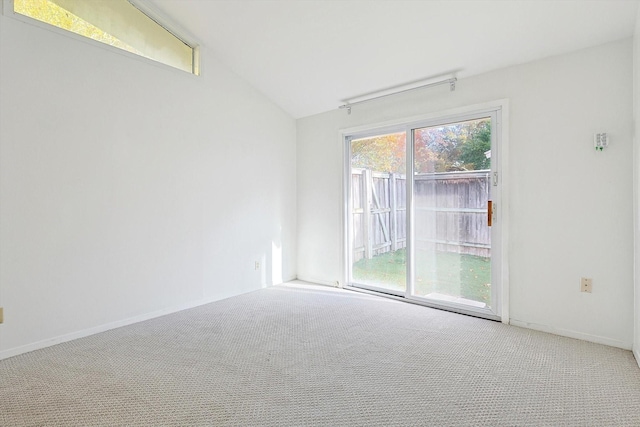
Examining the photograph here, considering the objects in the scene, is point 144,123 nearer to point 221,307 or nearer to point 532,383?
point 221,307

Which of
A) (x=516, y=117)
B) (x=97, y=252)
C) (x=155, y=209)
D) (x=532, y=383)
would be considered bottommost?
(x=532, y=383)

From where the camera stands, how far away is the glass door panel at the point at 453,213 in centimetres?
311

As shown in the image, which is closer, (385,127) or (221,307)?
(221,307)

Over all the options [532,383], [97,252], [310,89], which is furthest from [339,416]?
[310,89]

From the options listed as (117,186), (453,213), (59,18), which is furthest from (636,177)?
(59,18)

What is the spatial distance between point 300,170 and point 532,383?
3.41m

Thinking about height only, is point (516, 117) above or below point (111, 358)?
above

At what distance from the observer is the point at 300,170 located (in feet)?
15.0

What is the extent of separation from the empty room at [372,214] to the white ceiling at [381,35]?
19 millimetres

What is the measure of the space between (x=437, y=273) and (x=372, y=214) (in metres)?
1.02

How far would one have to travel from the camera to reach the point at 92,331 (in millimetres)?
2721

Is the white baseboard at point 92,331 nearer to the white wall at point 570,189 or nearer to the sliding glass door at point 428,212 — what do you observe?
the sliding glass door at point 428,212

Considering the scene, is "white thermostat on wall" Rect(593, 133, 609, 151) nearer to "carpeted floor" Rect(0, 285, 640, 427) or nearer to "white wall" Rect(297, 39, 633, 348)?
"white wall" Rect(297, 39, 633, 348)

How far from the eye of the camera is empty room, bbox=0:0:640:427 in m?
1.92
